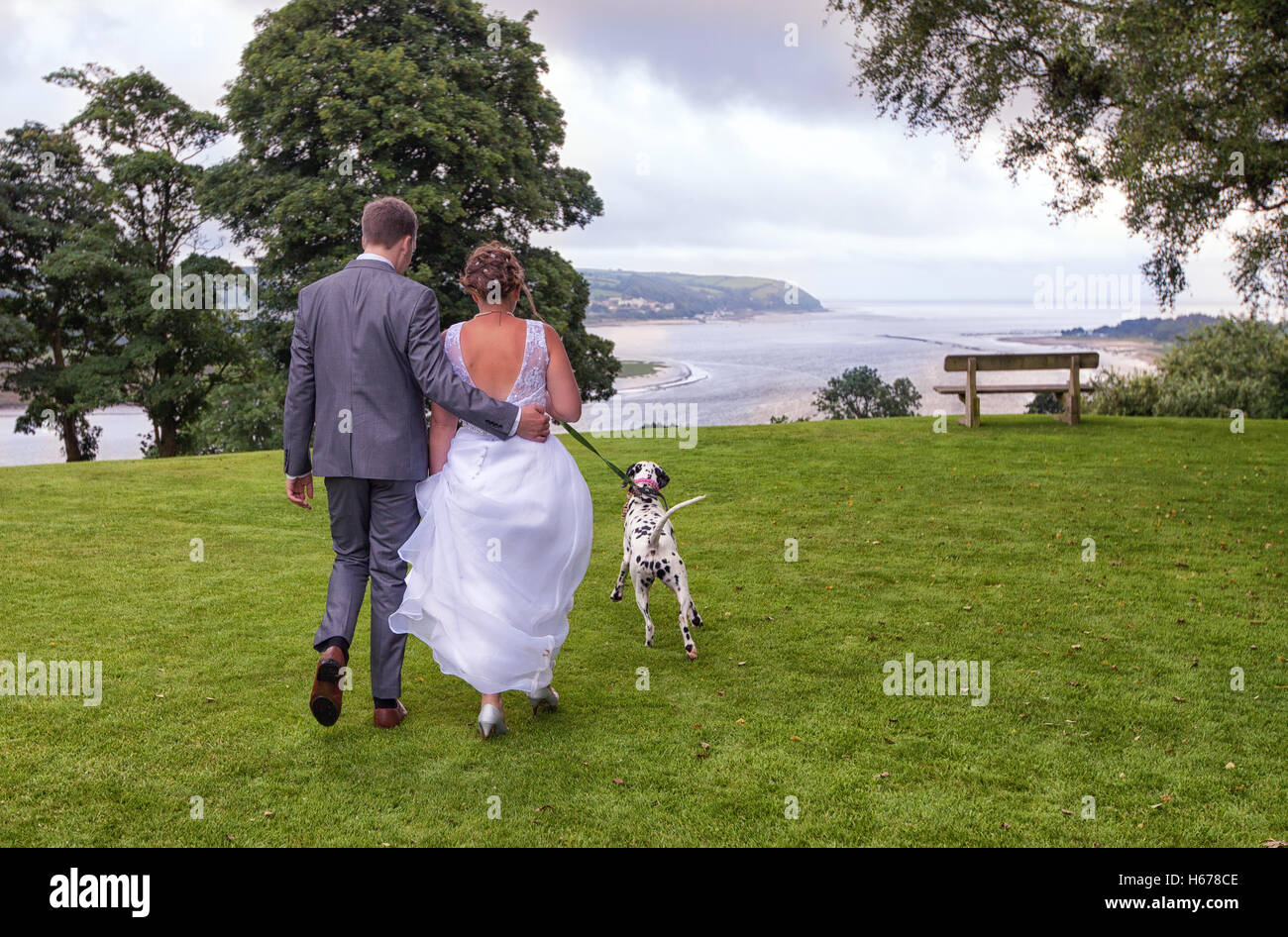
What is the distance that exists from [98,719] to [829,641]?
15.4ft

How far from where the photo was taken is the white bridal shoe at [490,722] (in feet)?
17.6

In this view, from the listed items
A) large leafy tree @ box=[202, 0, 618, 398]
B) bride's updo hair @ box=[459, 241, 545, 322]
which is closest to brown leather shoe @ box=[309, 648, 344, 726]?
bride's updo hair @ box=[459, 241, 545, 322]

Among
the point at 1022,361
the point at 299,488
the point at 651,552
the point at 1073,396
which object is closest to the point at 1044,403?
the point at 1073,396

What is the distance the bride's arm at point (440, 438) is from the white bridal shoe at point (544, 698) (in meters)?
1.40

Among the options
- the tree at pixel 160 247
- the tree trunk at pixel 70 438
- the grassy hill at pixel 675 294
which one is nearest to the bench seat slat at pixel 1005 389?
the grassy hill at pixel 675 294

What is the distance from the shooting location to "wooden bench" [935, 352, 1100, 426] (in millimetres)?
17906

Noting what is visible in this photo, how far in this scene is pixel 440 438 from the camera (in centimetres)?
554

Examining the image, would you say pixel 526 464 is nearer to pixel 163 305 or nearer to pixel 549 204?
pixel 549 204

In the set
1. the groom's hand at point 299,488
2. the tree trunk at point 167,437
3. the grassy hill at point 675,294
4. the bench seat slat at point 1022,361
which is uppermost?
the grassy hill at point 675,294

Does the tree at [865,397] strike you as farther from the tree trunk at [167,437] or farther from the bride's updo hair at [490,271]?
the bride's updo hair at [490,271]

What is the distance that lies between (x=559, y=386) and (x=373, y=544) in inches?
52.1

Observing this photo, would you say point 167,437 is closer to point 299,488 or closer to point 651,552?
point 651,552

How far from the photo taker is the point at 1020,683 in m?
6.33

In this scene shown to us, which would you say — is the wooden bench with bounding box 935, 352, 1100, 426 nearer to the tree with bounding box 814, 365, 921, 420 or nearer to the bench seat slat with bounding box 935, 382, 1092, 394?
the bench seat slat with bounding box 935, 382, 1092, 394
